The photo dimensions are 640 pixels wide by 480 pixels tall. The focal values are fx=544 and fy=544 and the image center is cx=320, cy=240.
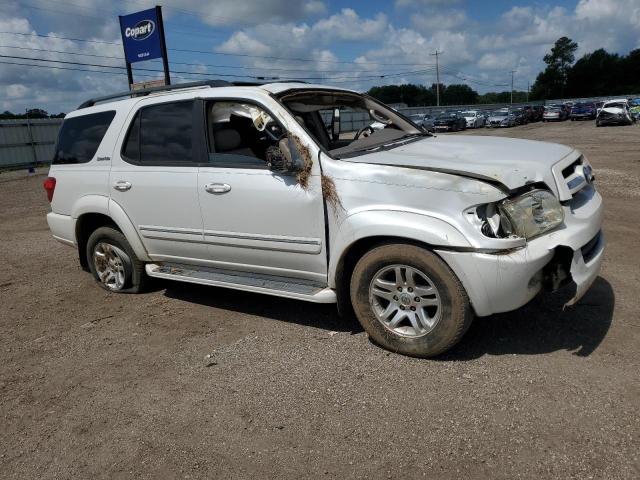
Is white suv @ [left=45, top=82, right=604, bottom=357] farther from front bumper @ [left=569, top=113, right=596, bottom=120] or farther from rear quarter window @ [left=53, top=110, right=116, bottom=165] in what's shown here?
front bumper @ [left=569, top=113, right=596, bottom=120]

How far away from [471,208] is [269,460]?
1849 millimetres

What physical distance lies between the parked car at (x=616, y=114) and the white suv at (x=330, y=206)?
117 feet

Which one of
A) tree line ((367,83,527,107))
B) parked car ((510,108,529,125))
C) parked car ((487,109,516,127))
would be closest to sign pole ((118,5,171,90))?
parked car ((487,109,516,127))

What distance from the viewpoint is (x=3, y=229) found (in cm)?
995

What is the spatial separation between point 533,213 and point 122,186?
3.56m

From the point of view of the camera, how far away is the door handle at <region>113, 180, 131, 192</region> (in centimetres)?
497

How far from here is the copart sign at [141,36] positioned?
669 inches

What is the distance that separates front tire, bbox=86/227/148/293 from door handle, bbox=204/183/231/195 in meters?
1.43

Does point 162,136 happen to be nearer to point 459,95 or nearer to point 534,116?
point 534,116

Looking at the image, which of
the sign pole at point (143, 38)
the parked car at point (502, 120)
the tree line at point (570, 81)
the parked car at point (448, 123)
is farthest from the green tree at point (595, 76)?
the sign pole at point (143, 38)

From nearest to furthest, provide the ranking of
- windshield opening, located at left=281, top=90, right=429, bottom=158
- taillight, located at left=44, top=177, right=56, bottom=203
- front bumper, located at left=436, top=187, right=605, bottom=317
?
front bumper, located at left=436, top=187, right=605, bottom=317 < windshield opening, located at left=281, top=90, right=429, bottom=158 < taillight, located at left=44, top=177, right=56, bottom=203

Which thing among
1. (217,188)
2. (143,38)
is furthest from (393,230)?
(143,38)

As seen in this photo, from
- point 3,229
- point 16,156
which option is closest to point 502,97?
point 16,156

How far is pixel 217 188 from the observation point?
4.30 metres
